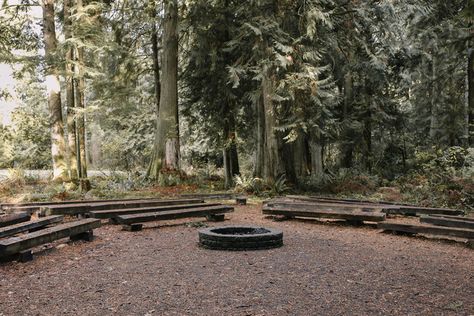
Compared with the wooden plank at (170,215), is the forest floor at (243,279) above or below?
below

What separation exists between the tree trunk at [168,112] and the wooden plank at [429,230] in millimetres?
11691

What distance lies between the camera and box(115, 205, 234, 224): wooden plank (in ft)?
33.4

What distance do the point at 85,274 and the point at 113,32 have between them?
19.3m

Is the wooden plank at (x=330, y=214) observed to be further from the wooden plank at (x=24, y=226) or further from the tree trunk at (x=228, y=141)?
the tree trunk at (x=228, y=141)

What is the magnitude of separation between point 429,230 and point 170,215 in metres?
5.68

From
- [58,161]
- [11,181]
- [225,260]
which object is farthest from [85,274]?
[11,181]

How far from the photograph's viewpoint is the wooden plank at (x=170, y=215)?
33.4 ft

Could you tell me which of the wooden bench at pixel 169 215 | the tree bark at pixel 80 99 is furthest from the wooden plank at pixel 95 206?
the tree bark at pixel 80 99

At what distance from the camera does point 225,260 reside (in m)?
7.47

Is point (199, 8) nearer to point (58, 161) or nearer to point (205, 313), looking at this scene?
point (58, 161)

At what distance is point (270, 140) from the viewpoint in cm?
1736

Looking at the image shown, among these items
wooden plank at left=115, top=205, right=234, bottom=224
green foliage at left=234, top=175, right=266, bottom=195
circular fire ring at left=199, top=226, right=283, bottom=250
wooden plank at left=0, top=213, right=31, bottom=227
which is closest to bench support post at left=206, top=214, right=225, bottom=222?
wooden plank at left=115, top=205, right=234, bottom=224

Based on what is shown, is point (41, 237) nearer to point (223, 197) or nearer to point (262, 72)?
point (223, 197)

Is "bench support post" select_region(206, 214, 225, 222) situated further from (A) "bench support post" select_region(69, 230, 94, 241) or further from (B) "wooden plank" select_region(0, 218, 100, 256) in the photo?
(A) "bench support post" select_region(69, 230, 94, 241)
